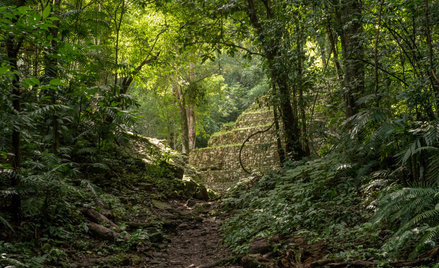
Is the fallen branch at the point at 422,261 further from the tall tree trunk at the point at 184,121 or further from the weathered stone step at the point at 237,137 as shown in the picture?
the tall tree trunk at the point at 184,121

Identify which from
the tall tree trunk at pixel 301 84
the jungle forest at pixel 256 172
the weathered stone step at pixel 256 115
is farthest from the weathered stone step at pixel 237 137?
the tall tree trunk at pixel 301 84

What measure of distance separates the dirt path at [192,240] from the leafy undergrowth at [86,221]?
0.53 ft

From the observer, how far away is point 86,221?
176 inches

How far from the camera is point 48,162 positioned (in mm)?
3758

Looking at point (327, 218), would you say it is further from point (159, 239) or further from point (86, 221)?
point (86, 221)

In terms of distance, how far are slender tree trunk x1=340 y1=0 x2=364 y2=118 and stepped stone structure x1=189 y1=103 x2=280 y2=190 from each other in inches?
327

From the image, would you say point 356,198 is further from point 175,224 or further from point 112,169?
point 112,169

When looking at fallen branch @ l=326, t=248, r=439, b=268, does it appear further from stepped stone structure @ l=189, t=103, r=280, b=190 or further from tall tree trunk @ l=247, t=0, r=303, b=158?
stepped stone structure @ l=189, t=103, r=280, b=190

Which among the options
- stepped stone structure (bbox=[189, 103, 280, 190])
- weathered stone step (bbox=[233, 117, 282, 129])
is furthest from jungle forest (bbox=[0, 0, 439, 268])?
weathered stone step (bbox=[233, 117, 282, 129])

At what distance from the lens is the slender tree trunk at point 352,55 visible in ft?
16.8

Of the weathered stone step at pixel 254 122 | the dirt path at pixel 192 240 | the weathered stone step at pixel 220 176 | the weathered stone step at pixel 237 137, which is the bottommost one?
the weathered stone step at pixel 220 176

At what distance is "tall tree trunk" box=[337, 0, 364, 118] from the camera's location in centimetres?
512

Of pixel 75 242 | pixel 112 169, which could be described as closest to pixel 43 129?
pixel 112 169

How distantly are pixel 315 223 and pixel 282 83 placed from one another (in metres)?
4.45
